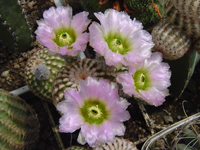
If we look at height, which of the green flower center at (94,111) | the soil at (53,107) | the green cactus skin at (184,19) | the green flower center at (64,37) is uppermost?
the green cactus skin at (184,19)

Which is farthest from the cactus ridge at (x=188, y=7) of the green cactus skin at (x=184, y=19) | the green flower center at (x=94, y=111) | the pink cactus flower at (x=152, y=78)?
the green flower center at (x=94, y=111)

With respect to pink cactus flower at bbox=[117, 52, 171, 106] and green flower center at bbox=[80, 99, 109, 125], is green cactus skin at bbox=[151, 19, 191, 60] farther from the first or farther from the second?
green flower center at bbox=[80, 99, 109, 125]

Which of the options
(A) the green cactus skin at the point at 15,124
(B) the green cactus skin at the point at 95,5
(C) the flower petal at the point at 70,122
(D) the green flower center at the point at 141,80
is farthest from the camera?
(B) the green cactus skin at the point at 95,5

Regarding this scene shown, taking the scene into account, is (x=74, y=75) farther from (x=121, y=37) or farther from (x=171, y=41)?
(x=171, y=41)

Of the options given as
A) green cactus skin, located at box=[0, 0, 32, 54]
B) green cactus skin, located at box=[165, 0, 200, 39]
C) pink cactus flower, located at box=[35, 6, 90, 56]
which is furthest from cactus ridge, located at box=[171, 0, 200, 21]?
green cactus skin, located at box=[0, 0, 32, 54]

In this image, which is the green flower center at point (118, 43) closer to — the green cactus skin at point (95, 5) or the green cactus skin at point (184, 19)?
the green cactus skin at point (184, 19)

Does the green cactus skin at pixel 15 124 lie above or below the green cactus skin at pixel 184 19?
below

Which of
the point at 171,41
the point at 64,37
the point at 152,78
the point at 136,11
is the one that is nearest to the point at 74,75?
the point at 64,37

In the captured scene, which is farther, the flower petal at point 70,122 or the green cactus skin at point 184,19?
the green cactus skin at point 184,19
